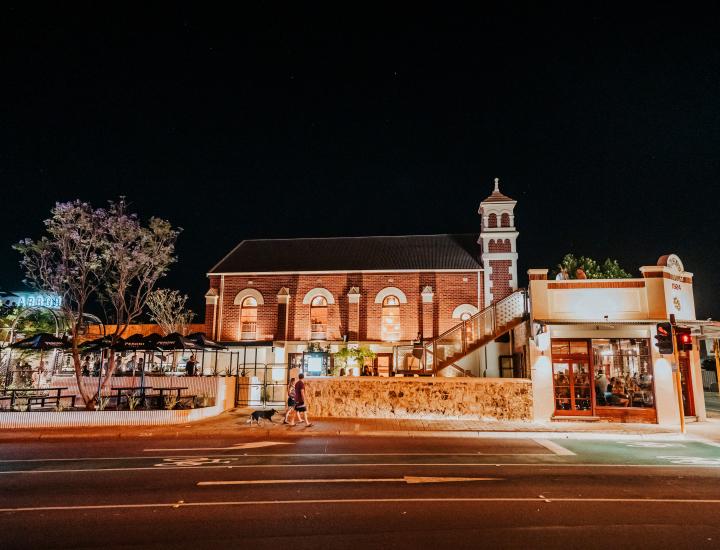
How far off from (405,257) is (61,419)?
20672 millimetres

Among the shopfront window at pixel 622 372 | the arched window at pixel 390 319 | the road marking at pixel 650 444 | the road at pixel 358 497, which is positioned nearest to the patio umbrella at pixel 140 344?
the road at pixel 358 497

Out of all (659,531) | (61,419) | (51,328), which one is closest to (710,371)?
(659,531)

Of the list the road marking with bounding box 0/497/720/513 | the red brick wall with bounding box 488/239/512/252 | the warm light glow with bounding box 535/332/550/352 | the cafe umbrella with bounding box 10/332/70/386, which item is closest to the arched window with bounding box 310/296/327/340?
the red brick wall with bounding box 488/239/512/252

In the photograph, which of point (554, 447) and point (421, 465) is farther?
point (554, 447)

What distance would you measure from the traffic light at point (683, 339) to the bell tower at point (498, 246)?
12.6 meters

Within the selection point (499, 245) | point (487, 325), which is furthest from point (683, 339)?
point (499, 245)

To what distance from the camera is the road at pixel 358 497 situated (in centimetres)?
578

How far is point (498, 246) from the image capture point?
29.0 m

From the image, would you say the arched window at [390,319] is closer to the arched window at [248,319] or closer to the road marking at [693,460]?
the arched window at [248,319]

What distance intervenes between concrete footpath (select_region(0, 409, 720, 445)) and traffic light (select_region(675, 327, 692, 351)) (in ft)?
9.00

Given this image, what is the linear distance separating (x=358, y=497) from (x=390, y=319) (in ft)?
73.3

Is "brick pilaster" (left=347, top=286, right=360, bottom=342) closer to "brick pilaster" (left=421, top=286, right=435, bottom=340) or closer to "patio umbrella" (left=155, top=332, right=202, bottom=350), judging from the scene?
"brick pilaster" (left=421, top=286, right=435, bottom=340)

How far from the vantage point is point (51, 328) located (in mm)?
28156

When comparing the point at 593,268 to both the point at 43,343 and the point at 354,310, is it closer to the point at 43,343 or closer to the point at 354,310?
the point at 354,310
